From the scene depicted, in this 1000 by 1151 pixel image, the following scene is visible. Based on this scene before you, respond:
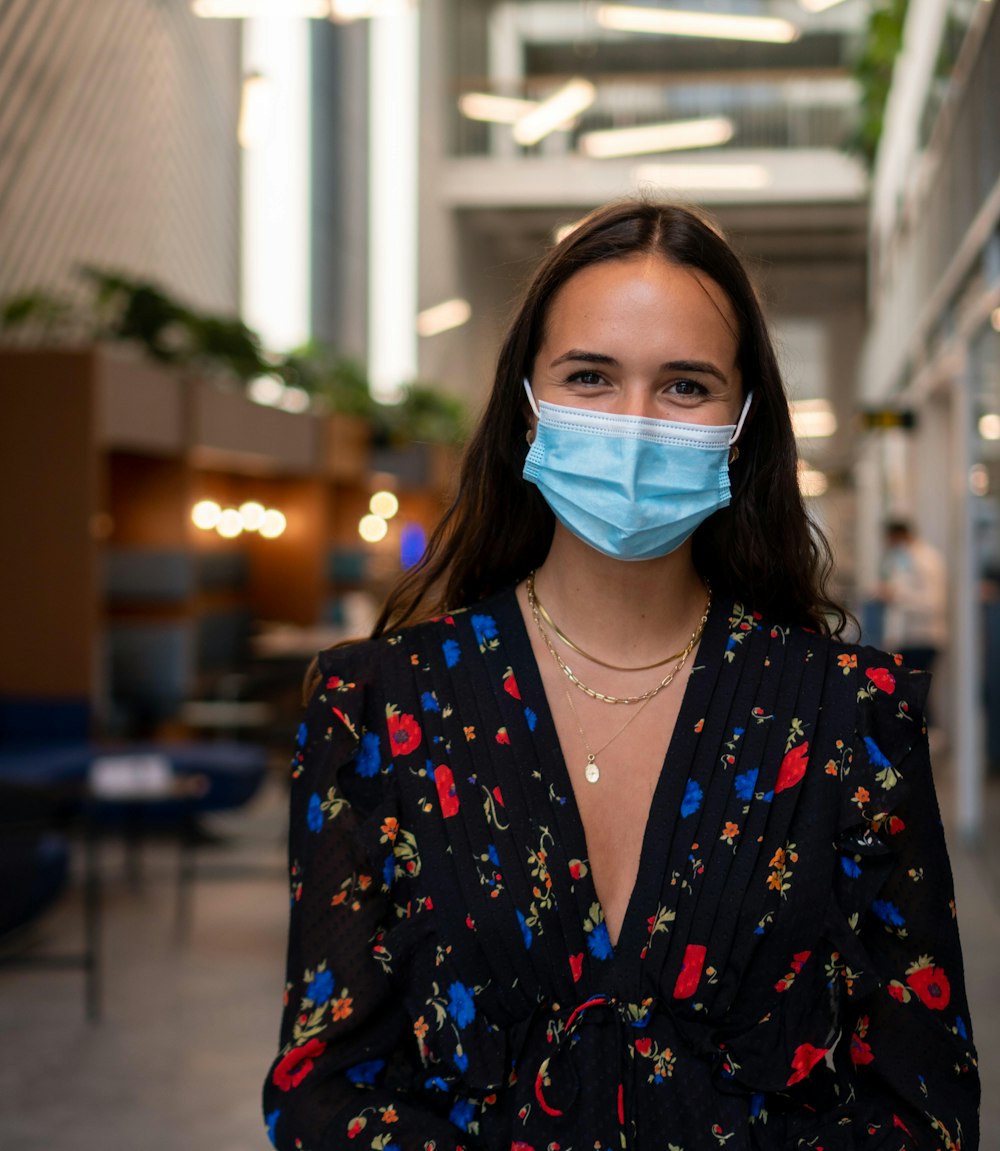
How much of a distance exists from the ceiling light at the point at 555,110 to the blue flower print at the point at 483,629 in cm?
1343

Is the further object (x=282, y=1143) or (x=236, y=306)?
(x=236, y=306)

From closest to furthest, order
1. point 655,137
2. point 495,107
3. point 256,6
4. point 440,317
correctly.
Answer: point 256,6 → point 495,107 → point 655,137 → point 440,317

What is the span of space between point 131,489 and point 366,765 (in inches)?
297

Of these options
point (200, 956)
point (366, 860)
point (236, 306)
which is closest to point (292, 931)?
point (366, 860)

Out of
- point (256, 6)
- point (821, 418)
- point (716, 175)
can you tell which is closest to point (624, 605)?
point (256, 6)

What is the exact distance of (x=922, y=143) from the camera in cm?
1125

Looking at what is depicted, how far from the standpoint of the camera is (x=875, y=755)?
153cm

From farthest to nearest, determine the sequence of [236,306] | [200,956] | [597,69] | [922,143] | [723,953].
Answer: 1. [597,69]
2. [236,306]
3. [922,143]
4. [200,956]
5. [723,953]

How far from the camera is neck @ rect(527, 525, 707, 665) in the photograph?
64.8 inches

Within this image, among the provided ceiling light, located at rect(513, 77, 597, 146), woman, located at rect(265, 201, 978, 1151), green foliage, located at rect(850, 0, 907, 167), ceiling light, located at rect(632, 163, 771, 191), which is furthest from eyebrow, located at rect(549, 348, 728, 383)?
ceiling light, located at rect(632, 163, 771, 191)

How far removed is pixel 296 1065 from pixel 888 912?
24.3 inches

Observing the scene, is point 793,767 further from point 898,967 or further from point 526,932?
point 526,932

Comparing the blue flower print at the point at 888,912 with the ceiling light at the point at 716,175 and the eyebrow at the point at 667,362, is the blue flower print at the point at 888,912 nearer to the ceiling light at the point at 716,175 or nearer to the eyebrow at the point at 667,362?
the eyebrow at the point at 667,362

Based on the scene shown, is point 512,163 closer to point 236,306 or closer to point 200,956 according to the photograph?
point 236,306
